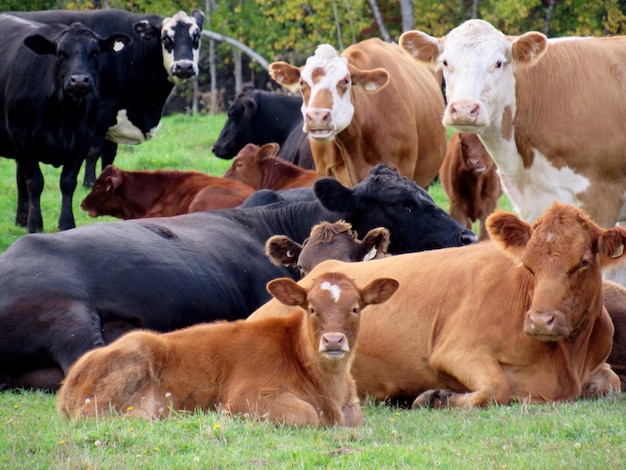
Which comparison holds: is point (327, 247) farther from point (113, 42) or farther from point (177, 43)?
point (177, 43)

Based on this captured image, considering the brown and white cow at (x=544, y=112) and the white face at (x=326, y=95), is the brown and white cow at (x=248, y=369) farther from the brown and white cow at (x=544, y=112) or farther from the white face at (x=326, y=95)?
the white face at (x=326, y=95)

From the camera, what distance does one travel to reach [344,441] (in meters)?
5.84

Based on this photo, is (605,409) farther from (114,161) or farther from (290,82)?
(114,161)

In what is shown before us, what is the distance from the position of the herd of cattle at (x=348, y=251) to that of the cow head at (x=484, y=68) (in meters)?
0.02

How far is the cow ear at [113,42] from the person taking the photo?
48.1 feet

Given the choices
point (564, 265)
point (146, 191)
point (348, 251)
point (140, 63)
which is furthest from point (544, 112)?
point (140, 63)

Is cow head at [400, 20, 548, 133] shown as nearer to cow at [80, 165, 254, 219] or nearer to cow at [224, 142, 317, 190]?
cow at [80, 165, 254, 219]

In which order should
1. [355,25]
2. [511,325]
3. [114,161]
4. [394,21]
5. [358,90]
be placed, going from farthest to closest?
[394,21], [355,25], [114,161], [358,90], [511,325]

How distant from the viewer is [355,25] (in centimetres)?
3044

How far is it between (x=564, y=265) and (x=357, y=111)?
5263 mm

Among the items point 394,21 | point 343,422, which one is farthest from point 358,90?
point 394,21

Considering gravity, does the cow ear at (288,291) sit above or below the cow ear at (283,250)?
above

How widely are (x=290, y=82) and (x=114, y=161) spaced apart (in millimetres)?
6593

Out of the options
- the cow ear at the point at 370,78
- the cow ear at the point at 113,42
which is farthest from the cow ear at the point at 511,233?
the cow ear at the point at 113,42
